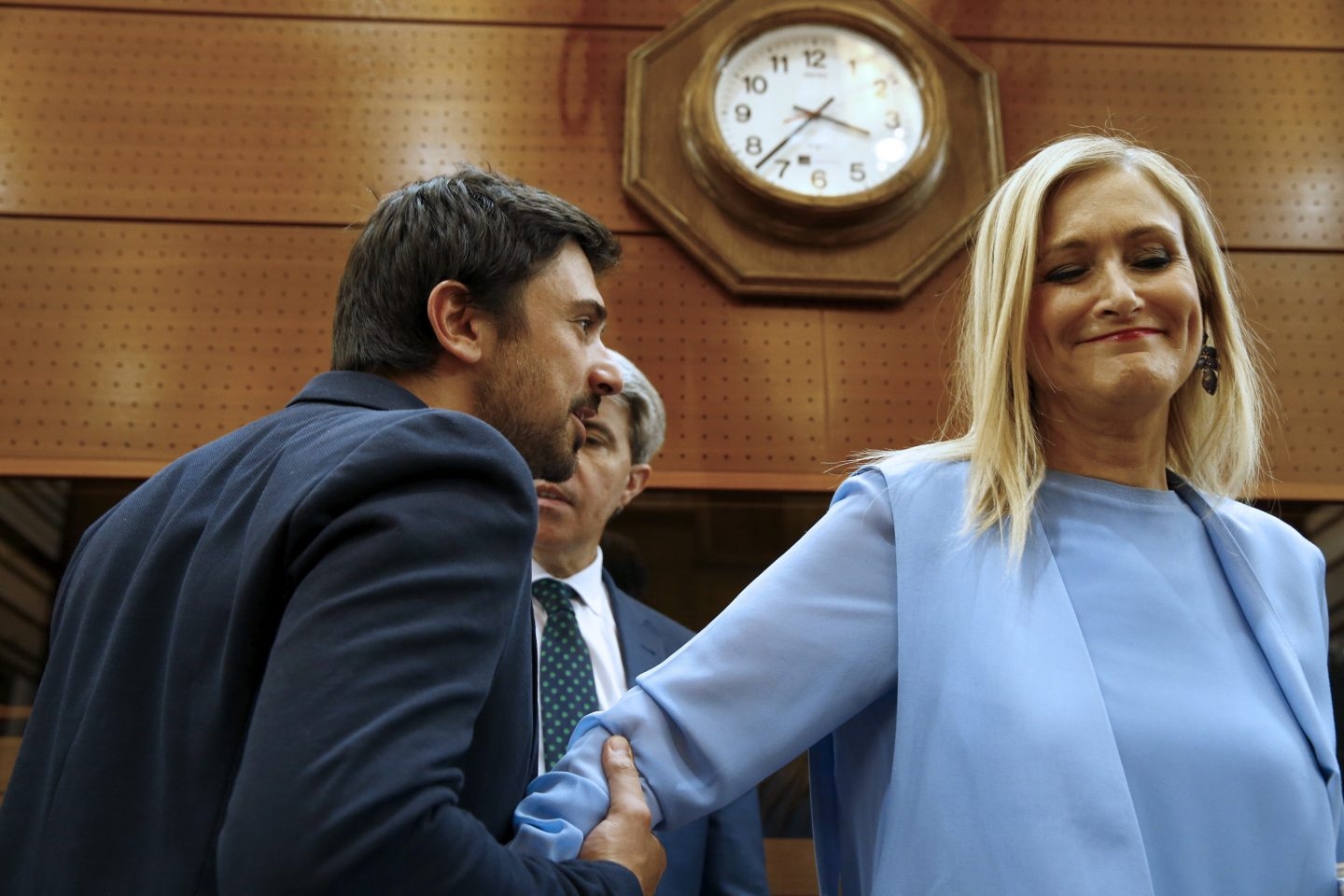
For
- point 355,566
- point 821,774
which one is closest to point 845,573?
point 821,774

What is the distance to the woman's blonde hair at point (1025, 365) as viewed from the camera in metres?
1.38

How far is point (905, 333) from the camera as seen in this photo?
3.04 meters

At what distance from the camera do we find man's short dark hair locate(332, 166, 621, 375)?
1.33 metres

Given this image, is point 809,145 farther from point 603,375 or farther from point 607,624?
point 603,375

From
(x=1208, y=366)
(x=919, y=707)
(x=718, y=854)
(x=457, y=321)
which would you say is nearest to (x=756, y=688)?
(x=919, y=707)

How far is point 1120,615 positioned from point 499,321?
2.42ft

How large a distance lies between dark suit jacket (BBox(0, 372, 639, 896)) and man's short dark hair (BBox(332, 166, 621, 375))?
223 millimetres

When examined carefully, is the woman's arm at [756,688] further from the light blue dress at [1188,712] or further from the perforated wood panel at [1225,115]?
the perforated wood panel at [1225,115]

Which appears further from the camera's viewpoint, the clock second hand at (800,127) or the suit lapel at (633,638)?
the clock second hand at (800,127)

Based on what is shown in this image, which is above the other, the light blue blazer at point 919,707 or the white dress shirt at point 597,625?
the light blue blazer at point 919,707

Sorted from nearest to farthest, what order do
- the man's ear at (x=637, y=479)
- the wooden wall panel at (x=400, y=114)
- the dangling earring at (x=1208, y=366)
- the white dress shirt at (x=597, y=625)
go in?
the dangling earring at (x=1208, y=366), the white dress shirt at (x=597, y=625), the man's ear at (x=637, y=479), the wooden wall panel at (x=400, y=114)

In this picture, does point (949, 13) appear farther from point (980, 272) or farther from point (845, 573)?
point (845, 573)

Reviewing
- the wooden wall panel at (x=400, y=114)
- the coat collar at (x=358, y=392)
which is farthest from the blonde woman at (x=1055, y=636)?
the wooden wall panel at (x=400, y=114)

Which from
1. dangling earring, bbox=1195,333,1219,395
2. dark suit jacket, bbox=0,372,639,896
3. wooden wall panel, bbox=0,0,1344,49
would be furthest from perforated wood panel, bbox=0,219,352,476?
dangling earring, bbox=1195,333,1219,395
